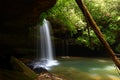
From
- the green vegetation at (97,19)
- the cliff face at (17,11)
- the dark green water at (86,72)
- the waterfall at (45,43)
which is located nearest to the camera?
the cliff face at (17,11)

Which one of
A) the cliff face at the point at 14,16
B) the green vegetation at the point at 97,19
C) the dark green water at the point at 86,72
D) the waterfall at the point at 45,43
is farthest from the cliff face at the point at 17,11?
the green vegetation at the point at 97,19

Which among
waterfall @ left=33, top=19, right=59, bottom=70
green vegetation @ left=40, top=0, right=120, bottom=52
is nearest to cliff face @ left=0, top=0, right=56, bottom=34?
waterfall @ left=33, top=19, right=59, bottom=70

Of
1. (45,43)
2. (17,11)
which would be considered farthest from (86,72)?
(17,11)

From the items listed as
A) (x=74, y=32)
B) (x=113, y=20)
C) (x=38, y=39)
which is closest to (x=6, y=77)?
(x=38, y=39)

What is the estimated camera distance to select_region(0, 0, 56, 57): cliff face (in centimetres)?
705

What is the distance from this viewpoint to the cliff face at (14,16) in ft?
23.1

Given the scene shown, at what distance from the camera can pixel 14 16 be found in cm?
761

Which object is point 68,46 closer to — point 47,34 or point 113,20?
point 47,34

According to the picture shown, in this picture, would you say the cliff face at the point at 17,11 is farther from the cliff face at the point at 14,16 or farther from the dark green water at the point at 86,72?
the dark green water at the point at 86,72

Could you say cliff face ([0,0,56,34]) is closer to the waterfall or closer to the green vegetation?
the waterfall

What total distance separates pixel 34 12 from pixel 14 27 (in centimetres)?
88

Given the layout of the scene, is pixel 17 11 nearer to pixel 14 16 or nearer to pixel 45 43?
pixel 14 16

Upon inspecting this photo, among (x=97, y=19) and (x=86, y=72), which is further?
(x=97, y=19)

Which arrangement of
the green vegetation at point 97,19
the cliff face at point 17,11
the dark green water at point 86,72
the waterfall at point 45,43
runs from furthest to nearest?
1. the green vegetation at point 97,19
2. the waterfall at point 45,43
3. the dark green water at point 86,72
4. the cliff face at point 17,11
